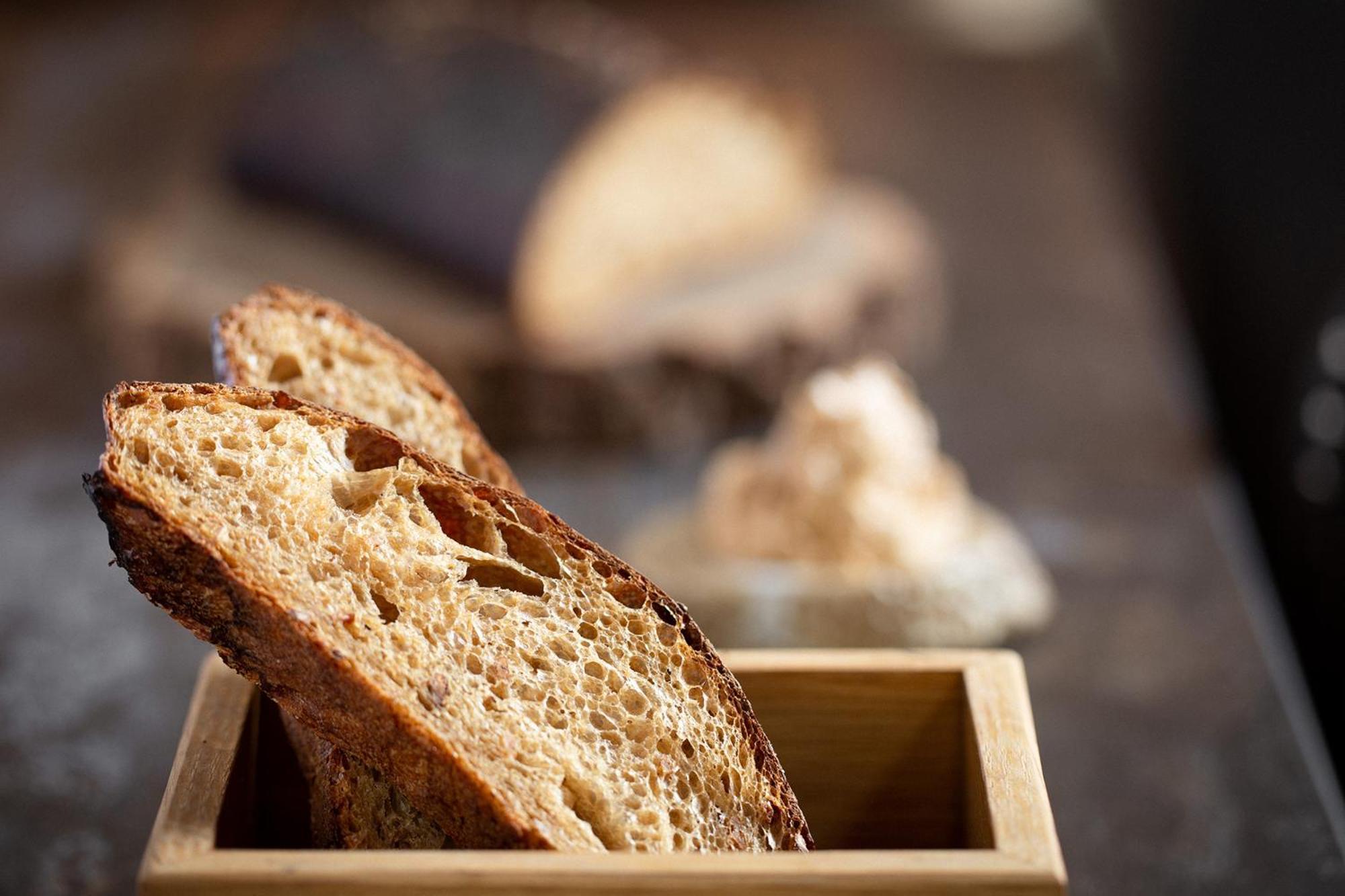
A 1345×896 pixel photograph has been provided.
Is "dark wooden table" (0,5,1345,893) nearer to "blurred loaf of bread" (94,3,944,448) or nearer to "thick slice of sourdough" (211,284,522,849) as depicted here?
"blurred loaf of bread" (94,3,944,448)

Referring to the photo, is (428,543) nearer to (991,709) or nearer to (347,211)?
(991,709)

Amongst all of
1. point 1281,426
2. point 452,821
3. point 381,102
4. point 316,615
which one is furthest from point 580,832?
point 381,102

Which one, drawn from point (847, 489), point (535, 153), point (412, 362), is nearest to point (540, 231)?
point (535, 153)

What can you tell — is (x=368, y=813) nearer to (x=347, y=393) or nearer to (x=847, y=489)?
(x=347, y=393)

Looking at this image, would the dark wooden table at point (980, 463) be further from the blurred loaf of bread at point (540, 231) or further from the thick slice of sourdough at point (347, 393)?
the thick slice of sourdough at point (347, 393)

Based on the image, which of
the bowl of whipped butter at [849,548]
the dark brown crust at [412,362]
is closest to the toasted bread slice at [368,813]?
the dark brown crust at [412,362]
